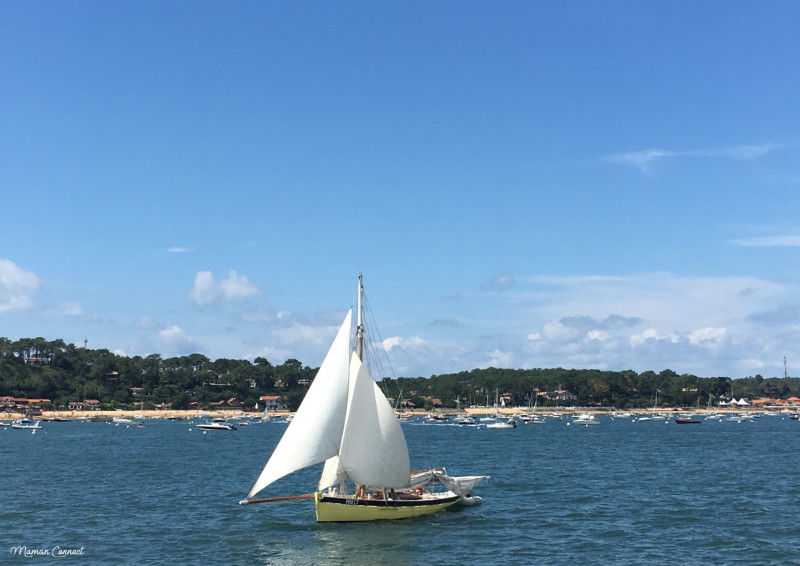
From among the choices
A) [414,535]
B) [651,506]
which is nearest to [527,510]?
[651,506]

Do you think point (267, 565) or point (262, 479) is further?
point (262, 479)

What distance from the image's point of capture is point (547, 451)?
11938 centimetres

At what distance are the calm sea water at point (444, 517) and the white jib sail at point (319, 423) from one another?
4642mm

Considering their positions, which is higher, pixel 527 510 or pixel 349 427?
pixel 349 427

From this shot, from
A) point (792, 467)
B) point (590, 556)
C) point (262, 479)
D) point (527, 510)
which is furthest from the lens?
point (792, 467)

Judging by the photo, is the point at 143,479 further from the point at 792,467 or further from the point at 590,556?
the point at 792,467

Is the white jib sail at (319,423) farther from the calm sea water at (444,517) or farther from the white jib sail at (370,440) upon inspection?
the calm sea water at (444,517)

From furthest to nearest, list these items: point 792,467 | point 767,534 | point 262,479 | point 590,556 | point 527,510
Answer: point 792,467, point 527,510, point 767,534, point 262,479, point 590,556

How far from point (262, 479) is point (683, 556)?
81.7 ft

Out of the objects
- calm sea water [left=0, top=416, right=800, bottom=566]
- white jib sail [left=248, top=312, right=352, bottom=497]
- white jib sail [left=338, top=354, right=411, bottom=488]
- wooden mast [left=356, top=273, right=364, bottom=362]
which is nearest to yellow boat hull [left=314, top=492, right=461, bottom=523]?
calm sea water [left=0, top=416, right=800, bottom=566]

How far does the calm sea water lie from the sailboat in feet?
4.74

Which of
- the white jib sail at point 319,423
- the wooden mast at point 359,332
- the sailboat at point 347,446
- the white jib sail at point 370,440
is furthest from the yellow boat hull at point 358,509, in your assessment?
Result: the wooden mast at point 359,332

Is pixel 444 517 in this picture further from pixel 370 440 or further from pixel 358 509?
pixel 370 440

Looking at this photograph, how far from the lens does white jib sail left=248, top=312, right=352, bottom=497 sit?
4603cm
